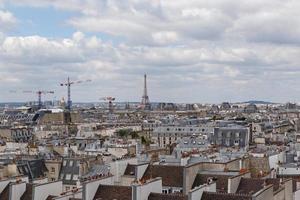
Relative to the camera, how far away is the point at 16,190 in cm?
2816

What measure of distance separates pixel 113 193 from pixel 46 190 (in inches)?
136

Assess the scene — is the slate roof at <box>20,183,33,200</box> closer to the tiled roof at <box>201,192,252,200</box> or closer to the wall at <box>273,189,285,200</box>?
the tiled roof at <box>201,192,252,200</box>

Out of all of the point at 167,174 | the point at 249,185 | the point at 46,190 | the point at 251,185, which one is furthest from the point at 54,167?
the point at 251,185

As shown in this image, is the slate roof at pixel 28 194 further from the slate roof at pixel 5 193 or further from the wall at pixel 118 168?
the wall at pixel 118 168

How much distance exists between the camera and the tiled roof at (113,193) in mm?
27203

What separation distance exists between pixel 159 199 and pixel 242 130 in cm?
6905

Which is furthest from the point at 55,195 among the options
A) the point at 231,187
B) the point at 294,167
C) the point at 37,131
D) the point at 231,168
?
the point at 37,131

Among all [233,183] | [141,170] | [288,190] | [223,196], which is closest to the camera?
[223,196]

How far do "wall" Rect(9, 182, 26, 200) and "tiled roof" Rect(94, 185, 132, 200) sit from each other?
3.72 meters

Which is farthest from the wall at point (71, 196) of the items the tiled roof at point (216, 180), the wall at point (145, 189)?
the tiled roof at point (216, 180)

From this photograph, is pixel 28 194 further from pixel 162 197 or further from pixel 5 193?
pixel 162 197

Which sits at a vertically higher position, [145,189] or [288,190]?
[145,189]

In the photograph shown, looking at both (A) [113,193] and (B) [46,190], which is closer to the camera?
(A) [113,193]

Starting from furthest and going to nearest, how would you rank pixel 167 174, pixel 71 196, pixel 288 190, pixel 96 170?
pixel 96 170
pixel 167 174
pixel 288 190
pixel 71 196
